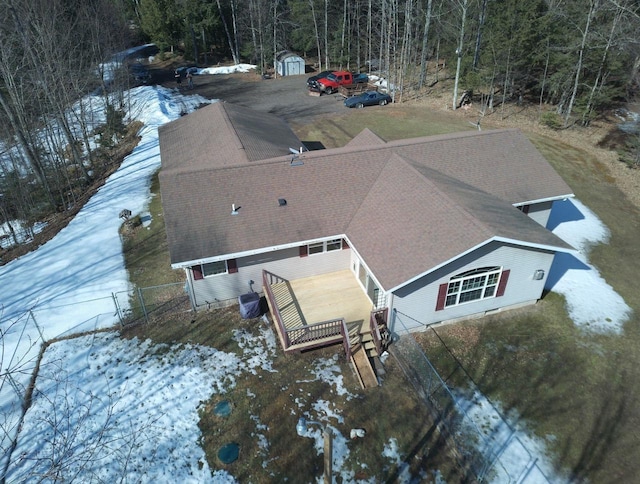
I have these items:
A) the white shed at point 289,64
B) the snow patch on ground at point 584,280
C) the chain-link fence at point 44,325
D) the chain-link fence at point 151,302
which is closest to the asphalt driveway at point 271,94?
the white shed at point 289,64

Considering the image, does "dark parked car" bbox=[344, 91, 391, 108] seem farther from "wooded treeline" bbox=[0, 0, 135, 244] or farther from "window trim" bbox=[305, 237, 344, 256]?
"window trim" bbox=[305, 237, 344, 256]

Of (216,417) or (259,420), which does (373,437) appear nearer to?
(259,420)

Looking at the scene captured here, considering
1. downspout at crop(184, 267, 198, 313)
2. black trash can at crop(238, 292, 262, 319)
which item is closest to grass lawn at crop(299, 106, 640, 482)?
black trash can at crop(238, 292, 262, 319)

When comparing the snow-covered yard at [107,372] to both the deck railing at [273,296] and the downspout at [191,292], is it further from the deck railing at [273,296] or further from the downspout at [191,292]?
the downspout at [191,292]

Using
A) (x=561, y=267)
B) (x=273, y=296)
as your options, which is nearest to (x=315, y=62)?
(x=561, y=267)

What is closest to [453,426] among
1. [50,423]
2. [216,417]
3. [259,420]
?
[259,420]

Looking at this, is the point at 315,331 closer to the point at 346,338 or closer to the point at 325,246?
the point at 346,338

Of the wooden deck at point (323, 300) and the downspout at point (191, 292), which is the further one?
the downspout at point (191, 292)
